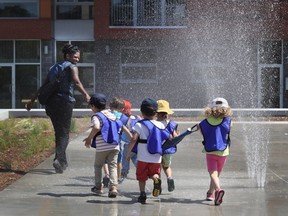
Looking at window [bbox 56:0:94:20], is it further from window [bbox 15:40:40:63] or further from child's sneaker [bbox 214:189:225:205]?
child's sneaker [bbox 214:189:225:205]

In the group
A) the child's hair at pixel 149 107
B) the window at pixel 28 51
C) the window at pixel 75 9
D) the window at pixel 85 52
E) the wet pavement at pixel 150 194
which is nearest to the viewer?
the wet pavement at pixel 150 194

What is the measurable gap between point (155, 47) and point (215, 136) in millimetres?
22935

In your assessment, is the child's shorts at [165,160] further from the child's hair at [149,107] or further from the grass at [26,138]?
the grass at [26,138]

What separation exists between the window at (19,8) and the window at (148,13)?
143 inches

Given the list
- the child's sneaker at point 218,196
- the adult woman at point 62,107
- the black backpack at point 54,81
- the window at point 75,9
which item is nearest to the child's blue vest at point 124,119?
the adult woman at point 62,107

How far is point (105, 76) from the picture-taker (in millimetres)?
31406

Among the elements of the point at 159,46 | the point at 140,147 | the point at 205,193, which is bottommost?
the point at 205,193

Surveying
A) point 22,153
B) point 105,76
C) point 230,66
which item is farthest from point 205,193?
point 105,76

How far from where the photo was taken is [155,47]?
101 feet

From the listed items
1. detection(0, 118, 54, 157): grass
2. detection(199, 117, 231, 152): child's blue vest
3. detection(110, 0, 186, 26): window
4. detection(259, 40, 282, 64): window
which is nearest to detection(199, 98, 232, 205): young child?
detection(199, 117, 231, 152): child's blue vest

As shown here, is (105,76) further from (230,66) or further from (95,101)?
(95,101)

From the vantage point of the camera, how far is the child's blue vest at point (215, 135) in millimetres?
8125

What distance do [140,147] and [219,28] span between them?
22.5 metres

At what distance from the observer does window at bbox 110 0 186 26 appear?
30625 mm
